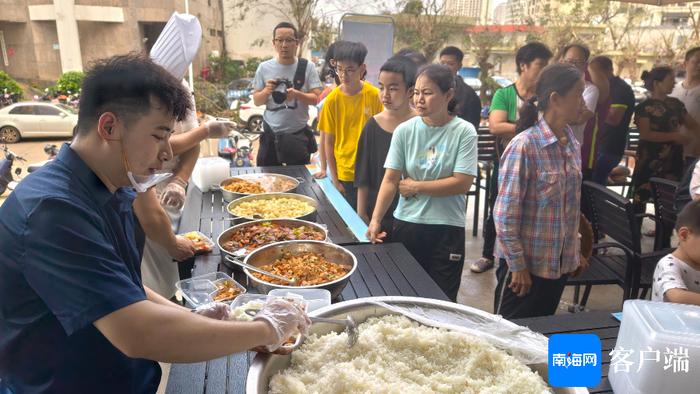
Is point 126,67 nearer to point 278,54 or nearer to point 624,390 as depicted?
point 624,390

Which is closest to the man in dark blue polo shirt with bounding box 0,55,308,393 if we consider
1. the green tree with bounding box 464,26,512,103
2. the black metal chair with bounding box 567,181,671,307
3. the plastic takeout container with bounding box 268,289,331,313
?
the plastic takeout container with bounding box 268,289,331,313

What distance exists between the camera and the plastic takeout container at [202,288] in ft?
5.49

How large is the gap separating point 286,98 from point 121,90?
319 centimetres

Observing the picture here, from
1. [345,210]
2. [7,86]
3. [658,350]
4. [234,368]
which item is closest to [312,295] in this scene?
[234,368]

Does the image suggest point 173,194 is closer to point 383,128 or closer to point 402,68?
point 383,128

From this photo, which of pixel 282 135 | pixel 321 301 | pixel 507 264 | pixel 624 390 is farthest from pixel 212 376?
pixel 282 135

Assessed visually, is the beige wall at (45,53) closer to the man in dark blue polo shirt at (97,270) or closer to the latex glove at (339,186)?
the latex glove at (339,186)

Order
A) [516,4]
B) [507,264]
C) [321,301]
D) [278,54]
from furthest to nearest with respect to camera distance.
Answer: [516,4] → [278,54] → [507,264] → [321,301]

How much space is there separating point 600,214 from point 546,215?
1299 mm

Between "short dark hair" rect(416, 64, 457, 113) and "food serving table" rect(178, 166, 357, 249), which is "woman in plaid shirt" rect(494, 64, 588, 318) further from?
"food serving table" rect(178, 166, 357, 249)

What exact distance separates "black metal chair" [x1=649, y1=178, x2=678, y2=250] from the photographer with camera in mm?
3024

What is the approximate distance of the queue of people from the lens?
97 cm

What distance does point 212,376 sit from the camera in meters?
1.36

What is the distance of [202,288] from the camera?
5.80 ft
